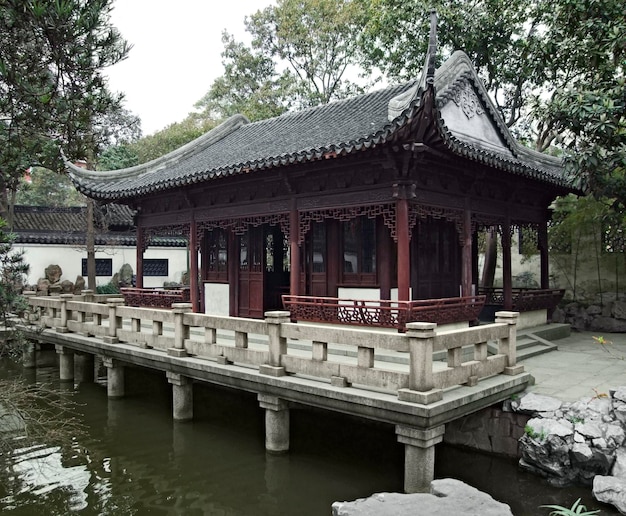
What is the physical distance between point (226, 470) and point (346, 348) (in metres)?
2.75

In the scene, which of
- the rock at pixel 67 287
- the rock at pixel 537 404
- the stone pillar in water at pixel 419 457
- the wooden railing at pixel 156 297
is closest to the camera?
the stone pillar in water at pixel 419 457

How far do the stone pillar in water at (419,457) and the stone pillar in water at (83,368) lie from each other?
8.34 meters

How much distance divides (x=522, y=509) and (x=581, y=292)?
414 inches

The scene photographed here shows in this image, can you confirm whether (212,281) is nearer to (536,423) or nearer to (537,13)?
(536,423)

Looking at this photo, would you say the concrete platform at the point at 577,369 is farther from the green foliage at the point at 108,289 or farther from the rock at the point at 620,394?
the green foliage at the point at 108,289

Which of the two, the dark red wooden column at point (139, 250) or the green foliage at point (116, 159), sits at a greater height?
the green foliage at point (116, 159)

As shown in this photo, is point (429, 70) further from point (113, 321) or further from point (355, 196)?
point (113, 321)

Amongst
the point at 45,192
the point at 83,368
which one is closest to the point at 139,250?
the point at 83,368

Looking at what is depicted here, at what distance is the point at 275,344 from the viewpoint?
23.1 feet

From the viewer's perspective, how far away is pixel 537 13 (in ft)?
48.4

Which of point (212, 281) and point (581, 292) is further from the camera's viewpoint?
point (581, 292)

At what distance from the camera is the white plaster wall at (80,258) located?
23969mm

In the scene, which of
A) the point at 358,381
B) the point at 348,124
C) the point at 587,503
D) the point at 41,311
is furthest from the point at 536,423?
the point at 41,311

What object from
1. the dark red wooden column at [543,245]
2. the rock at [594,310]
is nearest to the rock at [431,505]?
the dark red wooden column at [543,245]
